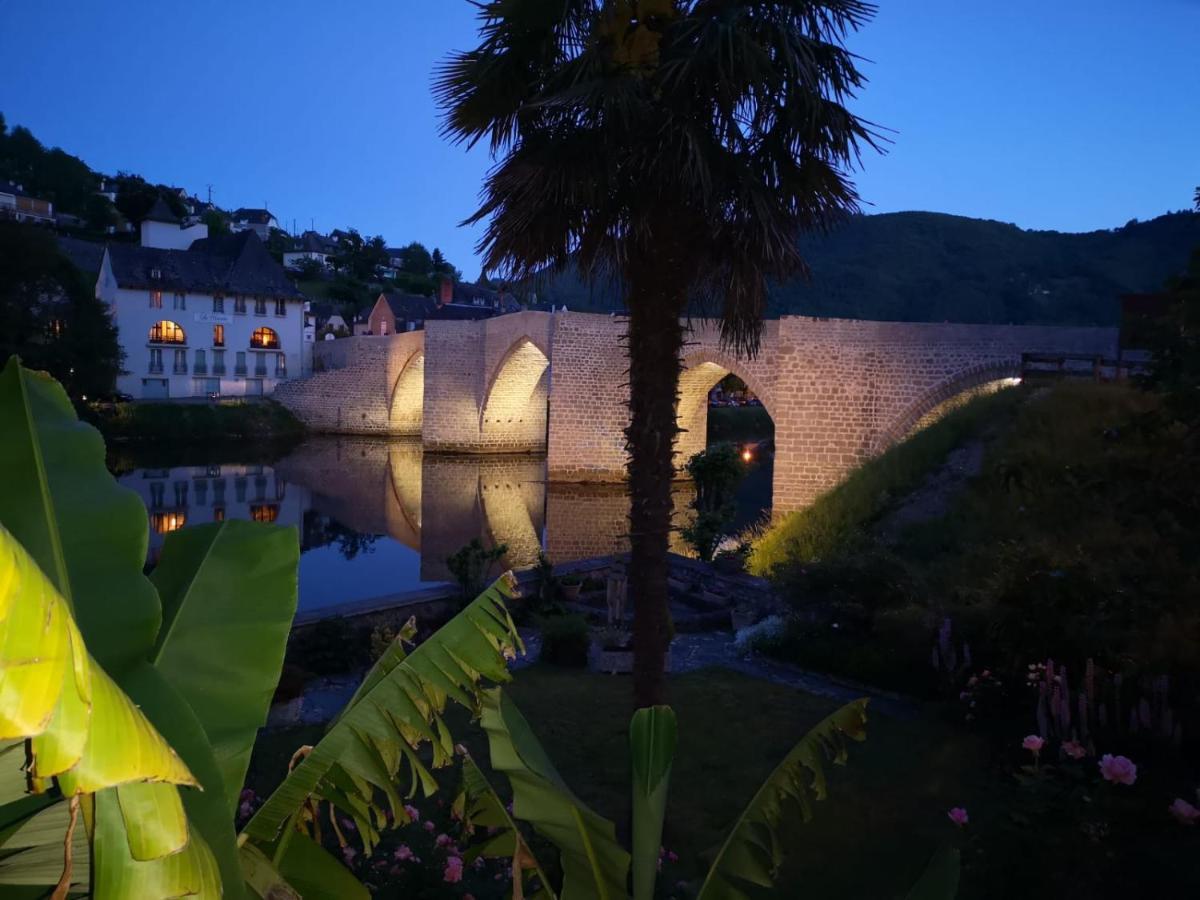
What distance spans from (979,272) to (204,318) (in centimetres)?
6672

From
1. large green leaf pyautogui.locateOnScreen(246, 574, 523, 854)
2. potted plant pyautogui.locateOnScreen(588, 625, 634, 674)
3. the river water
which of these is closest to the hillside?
the river water

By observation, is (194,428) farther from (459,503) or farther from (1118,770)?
(1118,770)

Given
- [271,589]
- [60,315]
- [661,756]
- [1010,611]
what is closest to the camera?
[271,589]

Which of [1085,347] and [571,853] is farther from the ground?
[1085,347]

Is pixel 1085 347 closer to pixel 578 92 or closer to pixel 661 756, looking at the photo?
pixel 578 92

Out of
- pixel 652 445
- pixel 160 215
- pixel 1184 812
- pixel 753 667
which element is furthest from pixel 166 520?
pixel 160 215

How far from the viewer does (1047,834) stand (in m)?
3.62

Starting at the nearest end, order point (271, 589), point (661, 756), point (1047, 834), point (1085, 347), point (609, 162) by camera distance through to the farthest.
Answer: point (271, 589) < point (661, 756) < point (1047, 834) < point (609, 162) < point (1085, 347)

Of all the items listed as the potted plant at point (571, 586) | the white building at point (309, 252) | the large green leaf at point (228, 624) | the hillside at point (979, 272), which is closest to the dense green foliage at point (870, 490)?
the potted plant at point (571, 586)

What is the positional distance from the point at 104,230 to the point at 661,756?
243ft

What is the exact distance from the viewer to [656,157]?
12.4 feet

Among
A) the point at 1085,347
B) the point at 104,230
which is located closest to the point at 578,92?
the point at 1085,347

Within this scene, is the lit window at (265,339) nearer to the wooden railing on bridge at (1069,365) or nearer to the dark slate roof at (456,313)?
the dark slate roof at (456,313)

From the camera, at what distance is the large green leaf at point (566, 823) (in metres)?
1.87
